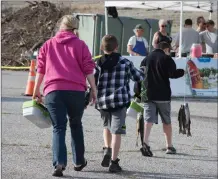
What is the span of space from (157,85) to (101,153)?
1.12 meters

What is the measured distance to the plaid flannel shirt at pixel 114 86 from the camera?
812cm

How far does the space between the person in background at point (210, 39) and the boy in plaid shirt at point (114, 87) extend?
10.0 metres

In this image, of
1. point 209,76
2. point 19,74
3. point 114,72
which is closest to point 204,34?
point 209,76

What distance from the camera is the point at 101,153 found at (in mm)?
9195

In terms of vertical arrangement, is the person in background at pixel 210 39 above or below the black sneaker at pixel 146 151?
above

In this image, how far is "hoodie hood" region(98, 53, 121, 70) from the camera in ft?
26.8

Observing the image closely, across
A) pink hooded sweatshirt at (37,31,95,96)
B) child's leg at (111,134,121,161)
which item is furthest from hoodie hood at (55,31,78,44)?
child's leg at (111,134,121,161)

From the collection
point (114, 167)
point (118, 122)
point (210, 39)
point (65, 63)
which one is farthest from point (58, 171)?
point (210, 39)

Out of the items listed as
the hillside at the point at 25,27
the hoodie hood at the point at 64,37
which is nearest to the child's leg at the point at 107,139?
the hoodie hood at the point at 64,37

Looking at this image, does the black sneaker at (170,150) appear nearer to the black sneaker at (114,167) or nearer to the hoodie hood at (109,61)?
the black sneaker at (114,167)

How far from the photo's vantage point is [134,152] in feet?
31.0

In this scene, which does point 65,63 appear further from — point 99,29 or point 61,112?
point 99,29

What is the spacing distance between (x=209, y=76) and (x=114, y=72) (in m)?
8.83

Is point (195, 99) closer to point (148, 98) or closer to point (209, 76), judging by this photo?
point (209, 76)
